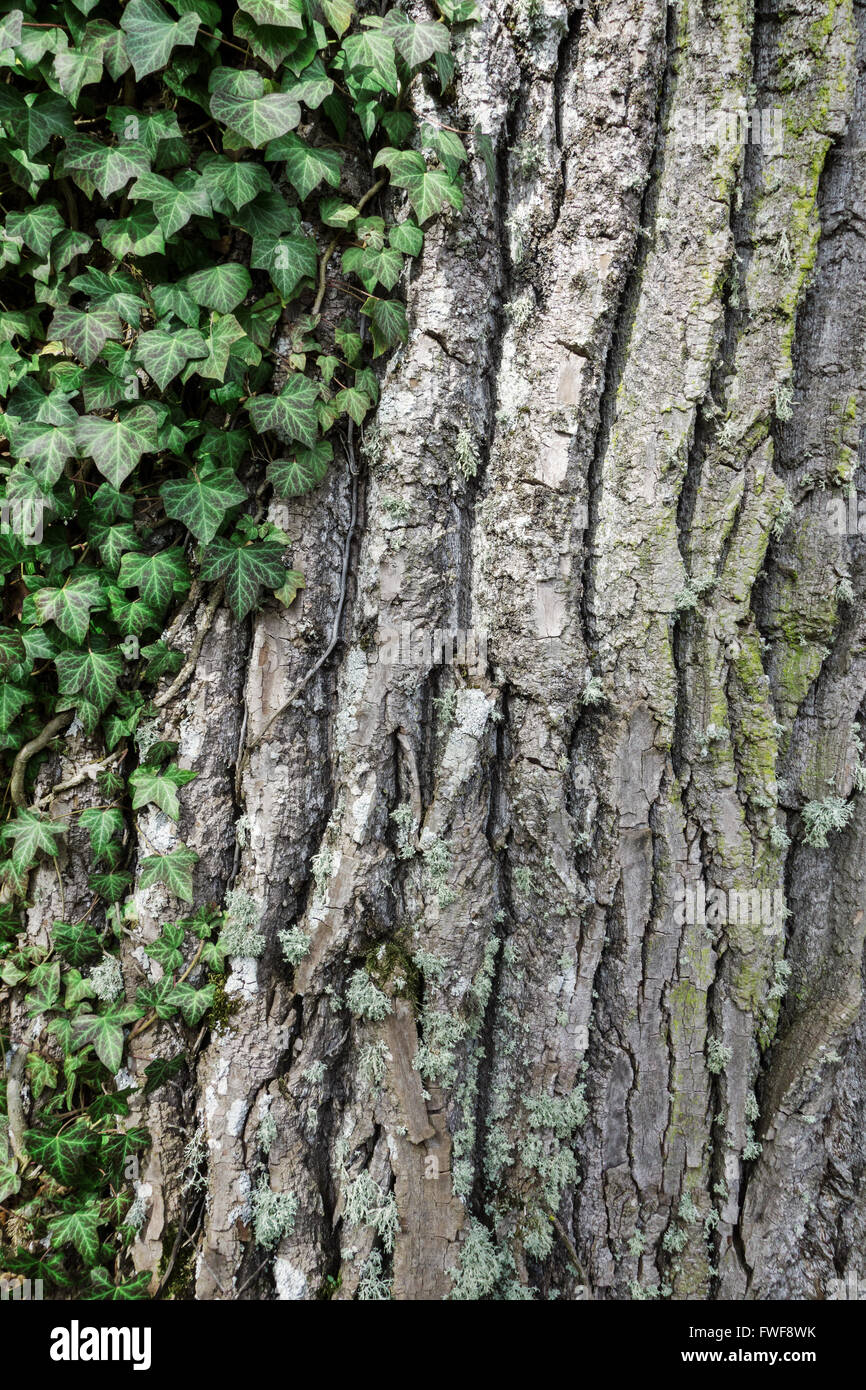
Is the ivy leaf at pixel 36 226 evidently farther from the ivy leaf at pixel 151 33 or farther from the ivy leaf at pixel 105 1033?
the ivy leaf at pixel 105 1033

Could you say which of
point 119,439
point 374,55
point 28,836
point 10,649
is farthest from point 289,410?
point 28,836

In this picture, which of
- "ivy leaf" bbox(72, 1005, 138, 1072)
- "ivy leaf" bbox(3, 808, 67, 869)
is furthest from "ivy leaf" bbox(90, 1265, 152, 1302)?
"ivy leaf" bbox(3, 808, 67, 869)

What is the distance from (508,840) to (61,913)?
45.0 inches

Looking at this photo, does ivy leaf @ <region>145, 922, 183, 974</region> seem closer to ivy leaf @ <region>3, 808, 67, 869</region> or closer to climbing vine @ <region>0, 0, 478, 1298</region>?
climbing vine @ <region>0, 0, 478, 1298</region>

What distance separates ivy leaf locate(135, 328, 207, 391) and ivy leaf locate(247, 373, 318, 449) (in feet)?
0.50

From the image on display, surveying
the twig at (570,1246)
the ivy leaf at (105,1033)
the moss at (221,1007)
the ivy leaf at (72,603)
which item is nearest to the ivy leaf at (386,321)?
the ivy leaf at (72,603)

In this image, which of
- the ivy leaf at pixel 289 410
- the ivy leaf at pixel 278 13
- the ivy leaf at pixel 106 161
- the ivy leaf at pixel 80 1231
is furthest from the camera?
the ivy leaf at pixel 80 1231

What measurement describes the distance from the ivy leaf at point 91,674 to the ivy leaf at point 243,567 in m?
0.32

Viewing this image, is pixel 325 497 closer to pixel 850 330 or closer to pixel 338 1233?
pixel 850 330

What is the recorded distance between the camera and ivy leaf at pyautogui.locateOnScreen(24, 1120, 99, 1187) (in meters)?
1.77

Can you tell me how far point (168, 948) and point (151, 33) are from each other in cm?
193

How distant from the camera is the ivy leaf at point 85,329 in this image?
162 cm

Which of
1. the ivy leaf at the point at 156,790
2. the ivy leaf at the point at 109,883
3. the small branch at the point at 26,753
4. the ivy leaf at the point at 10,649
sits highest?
the ivy leaf at the point at 10,649

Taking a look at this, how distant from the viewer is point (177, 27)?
57.2 inches
